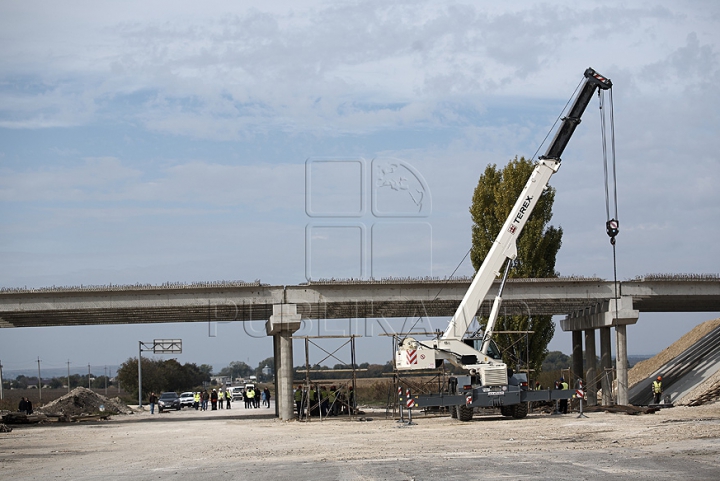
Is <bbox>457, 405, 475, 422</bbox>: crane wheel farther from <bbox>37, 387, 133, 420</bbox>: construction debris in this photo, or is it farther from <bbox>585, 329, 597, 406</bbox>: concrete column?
<bbox>37, 387, 133, 420</bbox>: construction debris

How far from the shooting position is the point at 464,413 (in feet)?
101

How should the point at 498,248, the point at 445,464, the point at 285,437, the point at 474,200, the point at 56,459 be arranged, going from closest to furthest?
1. the point at 445,464
2. the point at 56,459
3. the point at 285,437
4. the point at 498,248
5. the point at 474,200

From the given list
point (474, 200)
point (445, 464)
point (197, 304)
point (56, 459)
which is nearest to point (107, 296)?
point (197, 304)

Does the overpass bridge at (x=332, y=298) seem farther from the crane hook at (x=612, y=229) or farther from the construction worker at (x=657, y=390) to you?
the crane hook at (x=612, y=229)

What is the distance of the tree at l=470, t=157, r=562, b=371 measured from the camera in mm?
44719

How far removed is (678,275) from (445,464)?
25.6 metres

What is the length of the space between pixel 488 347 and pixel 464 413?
8.23 ft

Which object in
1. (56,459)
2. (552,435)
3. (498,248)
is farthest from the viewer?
(498,248)

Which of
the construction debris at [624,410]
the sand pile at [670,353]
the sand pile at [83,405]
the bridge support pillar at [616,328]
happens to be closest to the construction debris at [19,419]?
the sand pile at [83,405]

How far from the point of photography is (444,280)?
37594 mm

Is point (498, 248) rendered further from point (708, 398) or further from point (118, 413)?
point (118, 413)

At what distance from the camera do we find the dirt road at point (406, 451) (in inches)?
591

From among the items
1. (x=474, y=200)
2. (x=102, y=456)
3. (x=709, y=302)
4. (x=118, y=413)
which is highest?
(x=474, y=200)

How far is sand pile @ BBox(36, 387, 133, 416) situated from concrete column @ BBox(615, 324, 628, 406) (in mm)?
32702
